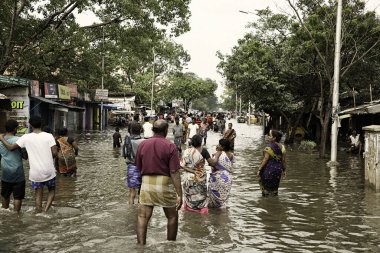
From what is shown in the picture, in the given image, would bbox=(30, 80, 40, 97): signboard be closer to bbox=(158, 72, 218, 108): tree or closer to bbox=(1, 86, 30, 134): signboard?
bbox=(1, 86, 30, 134): signboard

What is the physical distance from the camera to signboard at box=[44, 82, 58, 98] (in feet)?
88.6

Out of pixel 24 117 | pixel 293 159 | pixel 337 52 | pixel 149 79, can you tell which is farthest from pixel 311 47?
pixel 149 79

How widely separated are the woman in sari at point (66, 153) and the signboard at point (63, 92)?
17.1 meters

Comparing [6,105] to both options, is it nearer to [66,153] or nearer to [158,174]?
[66,153]

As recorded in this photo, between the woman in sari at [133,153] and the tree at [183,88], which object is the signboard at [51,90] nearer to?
the woman in sari at [133,153]

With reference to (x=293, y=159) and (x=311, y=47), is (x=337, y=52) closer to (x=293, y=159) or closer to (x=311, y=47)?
(x=311, y=47)

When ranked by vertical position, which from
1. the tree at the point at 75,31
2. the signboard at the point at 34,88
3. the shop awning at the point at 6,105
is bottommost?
the shop awning at the point at 6,105

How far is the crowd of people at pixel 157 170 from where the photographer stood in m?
5.70

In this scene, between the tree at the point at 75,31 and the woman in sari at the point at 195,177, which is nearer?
the woman in sari at the point at 195,177

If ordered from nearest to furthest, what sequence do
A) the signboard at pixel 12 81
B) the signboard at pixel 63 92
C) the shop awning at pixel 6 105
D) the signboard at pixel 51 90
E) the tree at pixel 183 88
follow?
1. the signboard at pixel 12 81
2. the shop awning at pixel 6 105
3. the signboard at pixel 51 90
4. the signboard at pixel 63 92
5. the tree at pixel 183 88

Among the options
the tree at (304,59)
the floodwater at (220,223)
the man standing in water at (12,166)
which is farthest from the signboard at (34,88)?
the man standing in water at (12,166)

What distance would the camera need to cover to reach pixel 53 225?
23.7ft

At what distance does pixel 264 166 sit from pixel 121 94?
45.3 m

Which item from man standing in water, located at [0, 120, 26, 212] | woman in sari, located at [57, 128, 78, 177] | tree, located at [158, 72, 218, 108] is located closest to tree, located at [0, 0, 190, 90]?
woman in sari, located at [57, 128, 78, 177]
